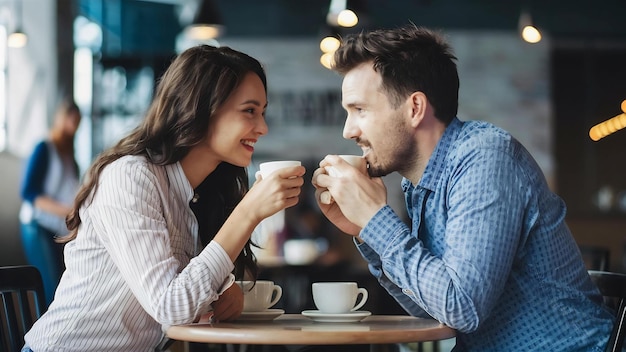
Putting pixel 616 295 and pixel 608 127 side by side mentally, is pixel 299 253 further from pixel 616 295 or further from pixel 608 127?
pixel 616 295

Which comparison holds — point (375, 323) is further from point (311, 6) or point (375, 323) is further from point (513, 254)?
point (311, 6)

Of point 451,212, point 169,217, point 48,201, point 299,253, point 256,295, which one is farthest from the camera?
point 299,253

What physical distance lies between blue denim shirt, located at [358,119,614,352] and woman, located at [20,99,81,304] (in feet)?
13.2

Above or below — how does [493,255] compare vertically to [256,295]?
above

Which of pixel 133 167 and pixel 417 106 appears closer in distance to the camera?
pixel 133 167

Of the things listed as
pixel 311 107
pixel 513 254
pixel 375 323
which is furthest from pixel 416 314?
pixel 311 107

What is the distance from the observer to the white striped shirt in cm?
188

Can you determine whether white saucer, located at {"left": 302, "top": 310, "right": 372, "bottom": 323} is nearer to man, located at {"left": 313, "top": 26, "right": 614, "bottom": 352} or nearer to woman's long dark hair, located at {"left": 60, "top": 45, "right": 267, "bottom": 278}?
man, located at {"left": 313, "top": 26, "right": 614, "bottom": 352}

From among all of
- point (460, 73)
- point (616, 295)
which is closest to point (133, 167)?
point (616, 295)

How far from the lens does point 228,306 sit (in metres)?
2.10

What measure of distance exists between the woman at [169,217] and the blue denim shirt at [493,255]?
327 millimetres

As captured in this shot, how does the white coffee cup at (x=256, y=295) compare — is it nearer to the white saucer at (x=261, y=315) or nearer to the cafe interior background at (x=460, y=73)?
the white saucer at (x=261, y=315)

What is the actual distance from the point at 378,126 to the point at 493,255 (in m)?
0.53

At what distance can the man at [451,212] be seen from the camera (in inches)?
71.0
